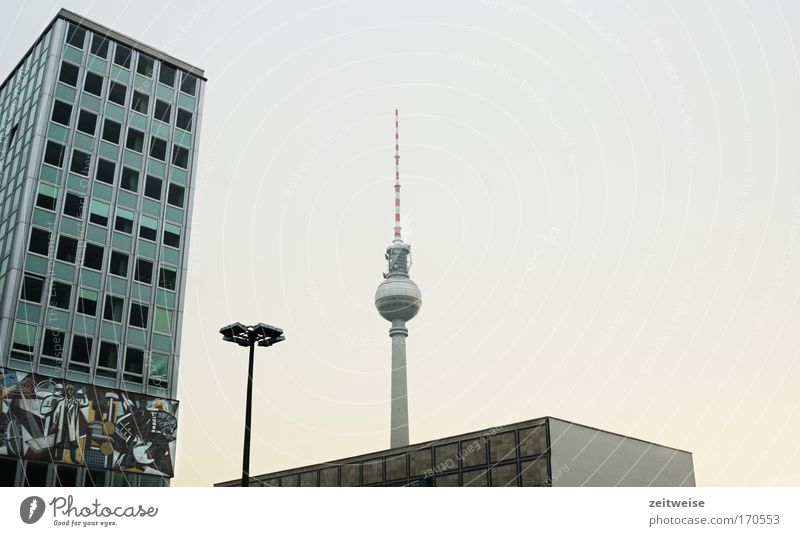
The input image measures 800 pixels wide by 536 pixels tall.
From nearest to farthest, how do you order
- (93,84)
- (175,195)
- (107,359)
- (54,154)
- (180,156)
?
(107,359) → (54,154) → (93,84) → (175,195) → (180,156)

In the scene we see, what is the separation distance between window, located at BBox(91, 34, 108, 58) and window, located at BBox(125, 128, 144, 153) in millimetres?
4901

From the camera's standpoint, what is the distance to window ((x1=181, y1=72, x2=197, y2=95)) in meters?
51.8

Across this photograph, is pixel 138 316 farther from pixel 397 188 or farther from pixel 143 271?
pixel 397 188

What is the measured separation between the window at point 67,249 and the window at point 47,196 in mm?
1841

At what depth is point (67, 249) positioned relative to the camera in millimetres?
42625

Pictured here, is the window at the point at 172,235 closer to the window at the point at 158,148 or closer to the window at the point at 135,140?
the window at the point at 158,148

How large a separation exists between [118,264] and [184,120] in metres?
11.5

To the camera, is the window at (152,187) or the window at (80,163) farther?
the window at (152,187)

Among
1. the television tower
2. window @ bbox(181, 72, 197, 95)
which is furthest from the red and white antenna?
window @ bbox(181, 72, 197, 95)

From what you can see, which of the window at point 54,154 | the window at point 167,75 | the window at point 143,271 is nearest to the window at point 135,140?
the window at point 54,154

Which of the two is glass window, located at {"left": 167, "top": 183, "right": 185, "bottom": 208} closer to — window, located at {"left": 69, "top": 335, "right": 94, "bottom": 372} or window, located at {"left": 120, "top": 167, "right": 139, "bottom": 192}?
window, located at {"left": 120, "top": 167, "right": 139, "bottom": 192}

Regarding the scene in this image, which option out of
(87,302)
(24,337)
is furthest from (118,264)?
(24,337)

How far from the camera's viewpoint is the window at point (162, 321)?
149 ft
